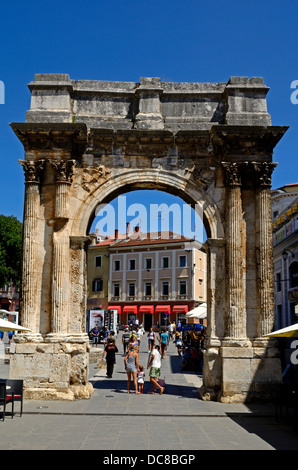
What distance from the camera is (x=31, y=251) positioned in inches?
491

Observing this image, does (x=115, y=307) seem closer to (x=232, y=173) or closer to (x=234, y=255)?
(x=234, y=255)

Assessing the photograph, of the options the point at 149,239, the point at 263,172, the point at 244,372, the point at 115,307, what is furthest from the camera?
the point at 149,239

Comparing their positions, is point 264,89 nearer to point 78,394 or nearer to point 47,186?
point 47,186

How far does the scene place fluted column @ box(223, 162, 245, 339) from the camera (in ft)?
40.1

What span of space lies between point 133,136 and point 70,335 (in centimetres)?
530

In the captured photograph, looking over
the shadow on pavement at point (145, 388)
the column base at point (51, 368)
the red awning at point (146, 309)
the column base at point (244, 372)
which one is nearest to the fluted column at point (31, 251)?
the column base at point (51, 368)

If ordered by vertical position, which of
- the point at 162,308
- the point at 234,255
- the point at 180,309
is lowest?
the point at 180,309

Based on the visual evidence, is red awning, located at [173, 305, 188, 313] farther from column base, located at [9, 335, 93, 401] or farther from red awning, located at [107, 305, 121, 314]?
column base, located at [9, 335, 93, 401]

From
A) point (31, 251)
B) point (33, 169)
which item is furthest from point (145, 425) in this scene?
point (33, 169)

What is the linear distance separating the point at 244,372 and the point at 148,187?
5.44 m

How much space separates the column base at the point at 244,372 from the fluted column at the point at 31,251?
4.54 meters

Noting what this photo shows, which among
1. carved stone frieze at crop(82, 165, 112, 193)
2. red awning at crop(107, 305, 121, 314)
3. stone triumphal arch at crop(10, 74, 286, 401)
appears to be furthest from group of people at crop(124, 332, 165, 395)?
red awning at crop(107, 305, 121, 314)

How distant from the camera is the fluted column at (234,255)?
40.1 feet

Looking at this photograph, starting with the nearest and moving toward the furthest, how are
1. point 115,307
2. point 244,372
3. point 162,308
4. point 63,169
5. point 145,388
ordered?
point 244,372 → point 63,169 → point 145,388 → point 162,308 → point 115,307
